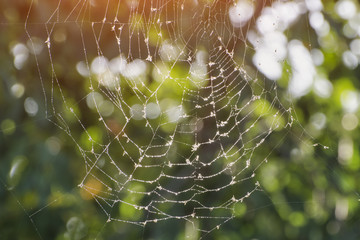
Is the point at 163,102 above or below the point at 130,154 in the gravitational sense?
above

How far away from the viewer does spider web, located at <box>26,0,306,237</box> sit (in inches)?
84.1

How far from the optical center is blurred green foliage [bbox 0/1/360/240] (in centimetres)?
211

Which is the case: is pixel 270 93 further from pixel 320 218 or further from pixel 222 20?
pixel 320 218

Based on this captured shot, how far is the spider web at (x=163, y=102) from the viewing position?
214cm

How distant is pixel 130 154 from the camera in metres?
2.17

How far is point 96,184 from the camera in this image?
7.14 ft

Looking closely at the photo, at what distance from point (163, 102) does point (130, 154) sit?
28 cm

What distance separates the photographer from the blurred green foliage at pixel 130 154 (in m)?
2.11

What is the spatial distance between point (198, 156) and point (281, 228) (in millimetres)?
490

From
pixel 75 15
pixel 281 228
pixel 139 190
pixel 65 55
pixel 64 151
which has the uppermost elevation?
pixel 75 15

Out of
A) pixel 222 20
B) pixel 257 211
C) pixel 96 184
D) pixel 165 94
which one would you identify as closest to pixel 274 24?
pixel 222 20

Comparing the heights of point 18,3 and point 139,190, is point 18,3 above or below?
above

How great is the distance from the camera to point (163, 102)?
226 cm

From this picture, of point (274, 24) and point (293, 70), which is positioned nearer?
point (274, 24)
